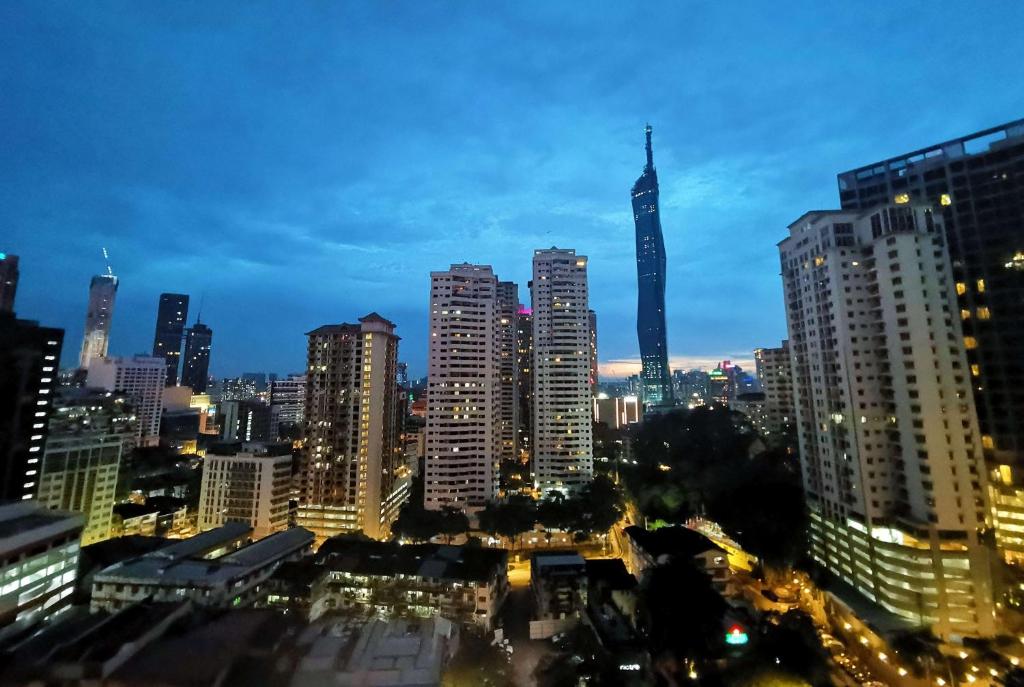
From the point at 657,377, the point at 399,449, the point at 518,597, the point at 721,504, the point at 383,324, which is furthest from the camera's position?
the point at 657,377

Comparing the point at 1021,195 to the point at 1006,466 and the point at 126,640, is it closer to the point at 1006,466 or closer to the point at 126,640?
the point at 1006,466

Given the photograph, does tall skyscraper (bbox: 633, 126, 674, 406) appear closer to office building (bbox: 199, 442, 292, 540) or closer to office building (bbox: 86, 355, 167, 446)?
office building (bbox: 199, 442, 292, 540)

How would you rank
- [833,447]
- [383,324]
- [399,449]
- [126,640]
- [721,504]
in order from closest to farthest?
[126,640], [833,447], [721,504], [383,324], [399,449]

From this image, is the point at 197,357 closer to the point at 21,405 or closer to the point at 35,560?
the point at 21,405

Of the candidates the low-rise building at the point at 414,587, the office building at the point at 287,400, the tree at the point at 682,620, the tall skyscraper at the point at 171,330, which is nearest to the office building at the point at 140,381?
the office building at the point at 287,400

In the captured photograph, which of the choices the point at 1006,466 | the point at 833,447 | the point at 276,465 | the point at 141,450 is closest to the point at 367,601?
the point at 276,465

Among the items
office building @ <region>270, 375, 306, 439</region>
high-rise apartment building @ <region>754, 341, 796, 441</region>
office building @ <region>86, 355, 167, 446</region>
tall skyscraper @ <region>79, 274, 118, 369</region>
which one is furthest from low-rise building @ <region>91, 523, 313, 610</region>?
tall skyscraper @ <region>79, 274, 118, 369</region>

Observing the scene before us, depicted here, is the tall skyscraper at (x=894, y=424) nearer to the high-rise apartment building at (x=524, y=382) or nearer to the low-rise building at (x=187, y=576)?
the low-rise building at (x=187, y=576)
